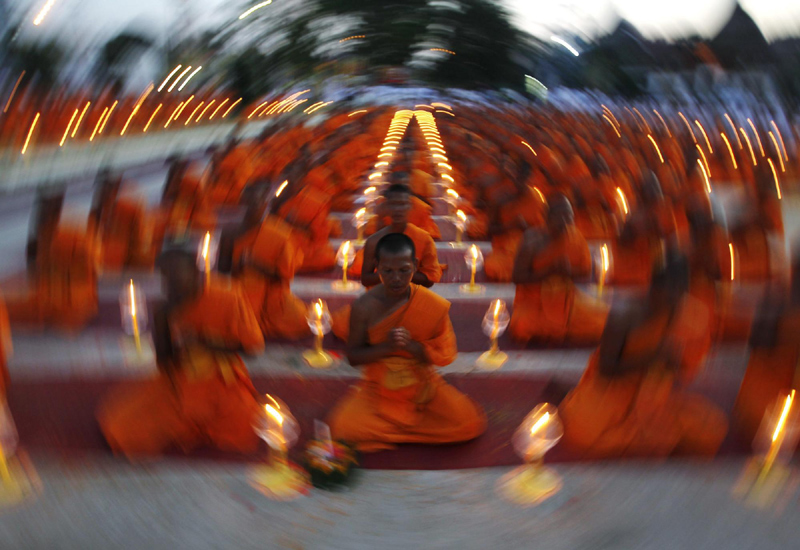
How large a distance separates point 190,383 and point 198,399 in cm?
10

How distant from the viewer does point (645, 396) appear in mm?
3836

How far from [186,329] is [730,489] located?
285 centimetres

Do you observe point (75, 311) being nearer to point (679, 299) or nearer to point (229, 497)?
point (229, 497)

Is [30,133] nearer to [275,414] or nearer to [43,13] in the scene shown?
[43,13]

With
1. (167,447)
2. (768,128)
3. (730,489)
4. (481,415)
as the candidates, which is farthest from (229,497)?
(768,128)

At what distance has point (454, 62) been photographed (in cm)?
1220

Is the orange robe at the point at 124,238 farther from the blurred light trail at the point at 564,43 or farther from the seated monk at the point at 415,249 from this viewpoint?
the blurred light trail at the point at 564,43

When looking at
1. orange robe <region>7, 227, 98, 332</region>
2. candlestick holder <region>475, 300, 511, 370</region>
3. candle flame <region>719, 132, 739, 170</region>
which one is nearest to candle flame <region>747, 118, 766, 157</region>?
candle flame <region>719, 132, 739, 170</region>

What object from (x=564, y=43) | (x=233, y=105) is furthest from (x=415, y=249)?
(x=233, y=105)

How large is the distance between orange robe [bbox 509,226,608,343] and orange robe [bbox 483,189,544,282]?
2050 millimetres

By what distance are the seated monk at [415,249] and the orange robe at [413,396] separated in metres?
1.65

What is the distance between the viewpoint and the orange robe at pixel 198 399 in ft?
12.4

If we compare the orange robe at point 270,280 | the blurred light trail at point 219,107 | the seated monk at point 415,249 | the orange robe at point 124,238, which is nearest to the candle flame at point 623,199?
the seated monk at point 415,249

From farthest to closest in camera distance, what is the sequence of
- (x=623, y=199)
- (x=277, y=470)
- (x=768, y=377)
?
(x=623, y=199) → (x=768, y=377) → (x=277, y=470)
